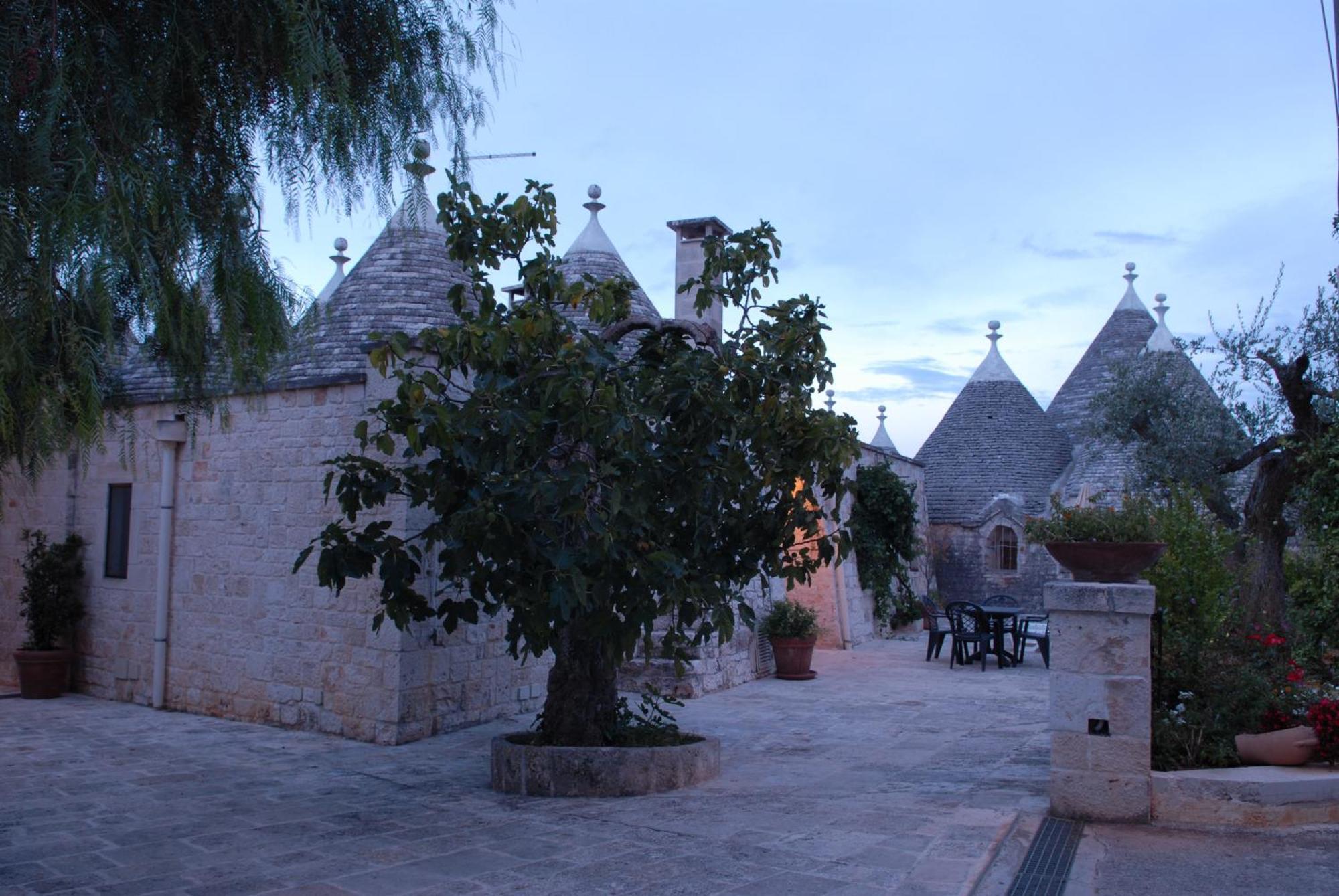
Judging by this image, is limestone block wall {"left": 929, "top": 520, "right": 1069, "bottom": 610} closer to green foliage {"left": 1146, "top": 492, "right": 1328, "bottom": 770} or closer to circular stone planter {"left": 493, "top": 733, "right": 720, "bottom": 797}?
green foliage {"left": 1146, "top": 492, "right": 1328, "bottom": 770}

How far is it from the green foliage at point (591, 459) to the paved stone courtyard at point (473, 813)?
1.05 metres

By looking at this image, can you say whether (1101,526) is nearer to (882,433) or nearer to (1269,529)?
(1269,529)

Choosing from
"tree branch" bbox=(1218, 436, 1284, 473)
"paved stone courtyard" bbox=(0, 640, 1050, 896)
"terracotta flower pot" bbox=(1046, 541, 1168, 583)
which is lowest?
"paved stone courtyard" bbox=(0, 640, 1050, 896)

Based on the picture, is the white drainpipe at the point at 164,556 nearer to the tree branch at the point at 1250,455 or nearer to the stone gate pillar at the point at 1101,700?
the stone gate pillar at the point at 1101,700

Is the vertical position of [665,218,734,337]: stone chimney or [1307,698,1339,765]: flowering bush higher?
[665,218,734,337]: stone chimney

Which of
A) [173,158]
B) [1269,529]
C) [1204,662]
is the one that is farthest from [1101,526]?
[1269,529]

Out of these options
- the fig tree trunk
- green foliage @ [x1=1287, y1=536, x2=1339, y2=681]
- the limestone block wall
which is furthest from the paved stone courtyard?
the limestone block wall

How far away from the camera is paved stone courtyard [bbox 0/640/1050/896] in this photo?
476 centimetres

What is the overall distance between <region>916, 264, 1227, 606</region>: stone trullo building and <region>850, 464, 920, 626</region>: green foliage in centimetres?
346

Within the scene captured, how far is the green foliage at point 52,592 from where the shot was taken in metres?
10.5

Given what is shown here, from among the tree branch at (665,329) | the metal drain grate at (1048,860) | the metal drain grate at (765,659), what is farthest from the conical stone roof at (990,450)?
the metal drain grate at (1048,860)

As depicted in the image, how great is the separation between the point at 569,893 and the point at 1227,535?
202 inches

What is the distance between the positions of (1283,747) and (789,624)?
6.86 metres

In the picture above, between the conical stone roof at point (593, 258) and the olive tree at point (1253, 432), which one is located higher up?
the conical stone roof at point (593, 258)
